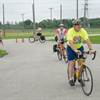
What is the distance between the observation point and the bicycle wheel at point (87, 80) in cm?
476

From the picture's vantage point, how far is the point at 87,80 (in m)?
4.98

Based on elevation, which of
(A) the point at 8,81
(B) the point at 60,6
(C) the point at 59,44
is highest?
(B) the point at 60,6

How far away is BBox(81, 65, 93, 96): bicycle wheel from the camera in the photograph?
15.6ft

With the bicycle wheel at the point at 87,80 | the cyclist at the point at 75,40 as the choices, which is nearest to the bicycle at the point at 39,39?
the cyclist at the point at 75,40

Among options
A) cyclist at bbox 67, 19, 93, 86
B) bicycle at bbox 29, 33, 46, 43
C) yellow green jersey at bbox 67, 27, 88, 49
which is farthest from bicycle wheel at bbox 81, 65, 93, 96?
bicycle at bbox 29, 33, 46, 43

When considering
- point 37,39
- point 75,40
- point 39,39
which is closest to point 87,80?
point 75,40

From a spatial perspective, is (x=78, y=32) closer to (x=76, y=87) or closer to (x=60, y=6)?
(x=76, y=87)

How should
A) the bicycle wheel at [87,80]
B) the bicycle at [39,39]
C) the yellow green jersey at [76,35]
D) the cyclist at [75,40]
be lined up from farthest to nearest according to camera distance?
the bicycle at [39,39], the yellow green jersey at [76,35], the cyclist at [75,40], the bicycle wheel at [87,80]

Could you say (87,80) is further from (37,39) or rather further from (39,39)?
(37,39)

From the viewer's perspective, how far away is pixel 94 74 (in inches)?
282

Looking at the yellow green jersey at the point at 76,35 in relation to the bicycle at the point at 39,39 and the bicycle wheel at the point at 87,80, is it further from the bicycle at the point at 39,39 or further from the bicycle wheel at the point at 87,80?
the bicycle at the point at 39,39

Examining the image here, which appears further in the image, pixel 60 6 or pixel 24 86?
pixel 60 6

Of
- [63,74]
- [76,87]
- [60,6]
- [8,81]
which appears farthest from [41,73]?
[60,6]

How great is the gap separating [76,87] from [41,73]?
2204 millimetres
